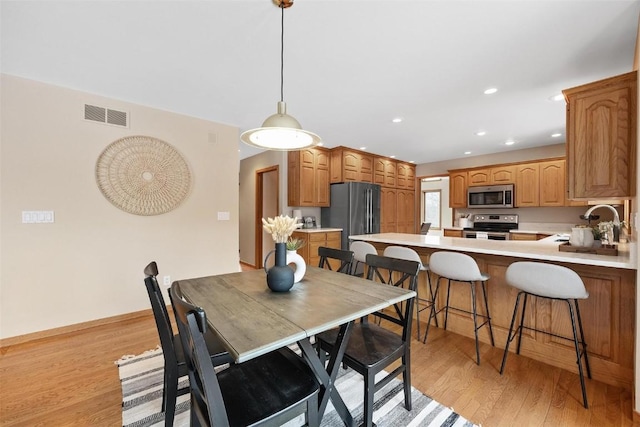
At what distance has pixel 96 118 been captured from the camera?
9.46ft

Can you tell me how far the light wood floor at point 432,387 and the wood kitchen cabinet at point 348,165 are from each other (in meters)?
3.37

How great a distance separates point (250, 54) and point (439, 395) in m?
2.82

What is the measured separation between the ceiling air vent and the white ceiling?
0.18 meters

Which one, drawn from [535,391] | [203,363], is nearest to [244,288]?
[203,363]

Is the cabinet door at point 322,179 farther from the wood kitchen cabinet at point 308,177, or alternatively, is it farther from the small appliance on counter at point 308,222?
the small appliance on counter at point 308,222

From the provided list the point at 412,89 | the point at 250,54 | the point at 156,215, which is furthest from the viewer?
the point at 156,215

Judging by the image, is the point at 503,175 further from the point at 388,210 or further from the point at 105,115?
the point at 105,115

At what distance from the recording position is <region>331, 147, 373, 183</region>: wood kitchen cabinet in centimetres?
523

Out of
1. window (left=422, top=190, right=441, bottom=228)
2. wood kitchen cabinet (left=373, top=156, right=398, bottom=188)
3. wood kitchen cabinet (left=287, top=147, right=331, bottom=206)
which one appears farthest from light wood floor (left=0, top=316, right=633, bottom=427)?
window (left=422, top=190, right=441, bottom=228)

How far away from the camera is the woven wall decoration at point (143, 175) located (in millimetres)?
2953

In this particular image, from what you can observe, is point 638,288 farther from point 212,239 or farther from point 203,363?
point 212,239

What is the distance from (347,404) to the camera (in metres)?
1.75

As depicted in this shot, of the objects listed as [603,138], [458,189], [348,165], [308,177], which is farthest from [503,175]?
[308,177]

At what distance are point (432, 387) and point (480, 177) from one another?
16.0ft
